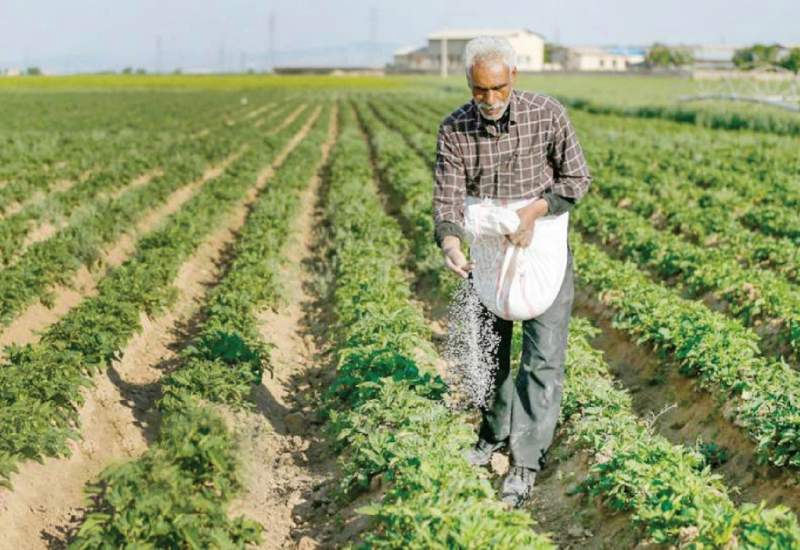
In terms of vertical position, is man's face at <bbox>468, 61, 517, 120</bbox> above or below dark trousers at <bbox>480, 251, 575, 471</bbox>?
above

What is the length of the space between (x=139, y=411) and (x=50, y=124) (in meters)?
30.3

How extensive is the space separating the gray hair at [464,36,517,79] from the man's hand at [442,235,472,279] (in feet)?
2.85

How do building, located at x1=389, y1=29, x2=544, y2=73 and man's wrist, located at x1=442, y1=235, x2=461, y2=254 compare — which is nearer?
man's wrist, located at x1=442, y1=235, x2=461, y2=254

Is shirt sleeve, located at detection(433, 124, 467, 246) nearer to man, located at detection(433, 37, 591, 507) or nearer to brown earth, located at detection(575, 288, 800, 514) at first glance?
man, located at detection(433, 37, 591, 507)

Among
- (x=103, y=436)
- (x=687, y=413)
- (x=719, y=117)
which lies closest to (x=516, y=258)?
(x=687, y=413)

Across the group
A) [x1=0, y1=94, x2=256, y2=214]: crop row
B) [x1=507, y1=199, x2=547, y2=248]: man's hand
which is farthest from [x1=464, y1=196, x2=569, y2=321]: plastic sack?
[x1=0, y1=94, x2=256, y2=214]: crop row

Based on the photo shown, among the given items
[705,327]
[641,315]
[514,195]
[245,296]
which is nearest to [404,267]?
[245,296]

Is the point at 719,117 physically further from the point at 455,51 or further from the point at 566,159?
the point at 455,51

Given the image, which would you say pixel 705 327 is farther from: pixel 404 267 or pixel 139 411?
pixel 404 267

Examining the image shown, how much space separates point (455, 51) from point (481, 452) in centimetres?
13932

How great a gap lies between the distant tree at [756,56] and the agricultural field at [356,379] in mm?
36888

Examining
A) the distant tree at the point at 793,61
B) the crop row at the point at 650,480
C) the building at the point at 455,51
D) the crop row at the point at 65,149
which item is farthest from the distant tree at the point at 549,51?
the crop row at the point at 650,480

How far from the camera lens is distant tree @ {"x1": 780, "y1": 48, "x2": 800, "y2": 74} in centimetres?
3953

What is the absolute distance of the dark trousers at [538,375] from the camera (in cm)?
508
